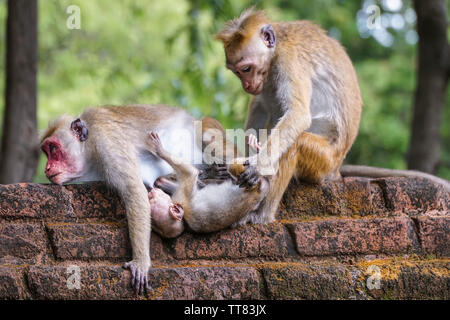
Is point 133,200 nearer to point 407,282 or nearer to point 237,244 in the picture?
point 237,244

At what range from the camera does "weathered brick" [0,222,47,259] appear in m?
3.20

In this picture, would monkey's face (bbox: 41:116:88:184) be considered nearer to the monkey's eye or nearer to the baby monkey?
the monkey's eye

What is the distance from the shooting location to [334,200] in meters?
3.82

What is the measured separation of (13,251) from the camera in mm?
3205

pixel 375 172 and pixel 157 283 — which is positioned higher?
pixel 375 172

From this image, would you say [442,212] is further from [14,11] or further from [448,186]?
[14,11]

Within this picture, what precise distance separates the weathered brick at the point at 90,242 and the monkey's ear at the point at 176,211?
0.24 metres

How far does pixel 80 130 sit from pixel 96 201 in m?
0.59

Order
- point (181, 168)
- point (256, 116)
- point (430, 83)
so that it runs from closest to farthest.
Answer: point (181, 168) → point (256, 116) → point (430, 83)

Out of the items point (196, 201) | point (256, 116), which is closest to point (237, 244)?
point (196, 201)

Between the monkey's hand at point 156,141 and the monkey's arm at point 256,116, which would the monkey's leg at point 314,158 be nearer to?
the monkey's arm at point 256,116

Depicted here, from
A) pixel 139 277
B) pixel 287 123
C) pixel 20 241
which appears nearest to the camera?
pixel 139 277

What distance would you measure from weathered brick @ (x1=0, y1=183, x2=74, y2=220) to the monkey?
42.4 inches
